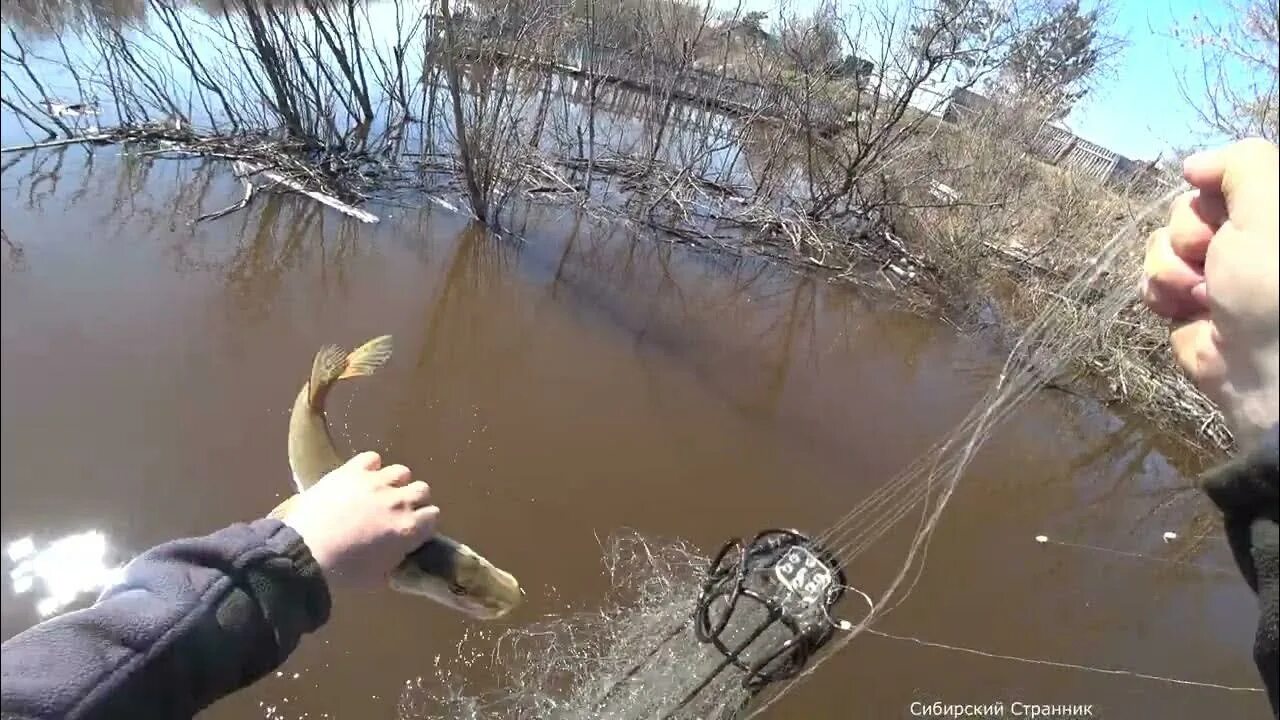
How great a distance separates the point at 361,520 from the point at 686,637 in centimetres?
272

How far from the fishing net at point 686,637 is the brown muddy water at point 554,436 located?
0.18 metres

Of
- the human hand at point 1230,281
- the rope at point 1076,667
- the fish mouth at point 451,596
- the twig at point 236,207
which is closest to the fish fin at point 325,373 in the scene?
the fish mouth at point 451,596

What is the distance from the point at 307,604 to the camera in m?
1.29

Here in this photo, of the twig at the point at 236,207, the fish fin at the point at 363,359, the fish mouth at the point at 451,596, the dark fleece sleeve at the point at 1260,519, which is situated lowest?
the twig at the point at 236,207

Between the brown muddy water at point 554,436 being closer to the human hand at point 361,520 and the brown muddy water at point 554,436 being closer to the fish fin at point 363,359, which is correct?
the fish fin at point 363,359

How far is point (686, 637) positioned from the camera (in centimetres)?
380

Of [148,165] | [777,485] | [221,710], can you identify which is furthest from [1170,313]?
[148,165]

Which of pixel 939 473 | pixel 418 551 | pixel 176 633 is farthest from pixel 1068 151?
pixel 176 633

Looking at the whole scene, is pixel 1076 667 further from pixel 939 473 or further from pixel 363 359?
pixel 363 359

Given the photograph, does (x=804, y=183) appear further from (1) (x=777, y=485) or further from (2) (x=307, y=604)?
(2) (x=307, y=604)

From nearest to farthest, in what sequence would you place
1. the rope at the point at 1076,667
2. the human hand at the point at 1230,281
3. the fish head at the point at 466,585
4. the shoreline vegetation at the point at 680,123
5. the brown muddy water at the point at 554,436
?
the human hand at the point at 1230,281 → the fish head at the point at 466,585 → the brown muddy water at the point at 554,436 → the rope at the point at 1076,667 → the shoreline vegetation at the point at 680,123

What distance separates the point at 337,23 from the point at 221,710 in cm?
899

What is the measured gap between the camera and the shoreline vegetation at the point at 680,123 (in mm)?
8398

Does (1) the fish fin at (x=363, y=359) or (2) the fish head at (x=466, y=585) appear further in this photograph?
(1) the fish fin at (x=363, y=359)
